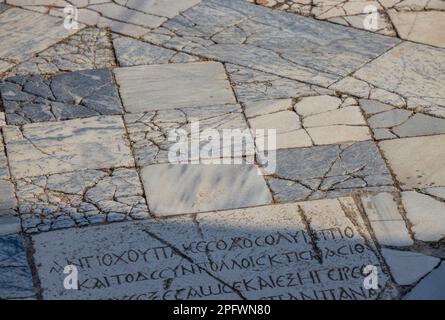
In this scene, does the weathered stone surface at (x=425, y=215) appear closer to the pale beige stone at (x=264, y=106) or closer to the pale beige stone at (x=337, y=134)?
the pale beige stone at (x=337, y=134)

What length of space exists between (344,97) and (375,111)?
0.78 feet

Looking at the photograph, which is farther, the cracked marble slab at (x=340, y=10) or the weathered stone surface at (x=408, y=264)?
the cracked marble slab at (x=340, y=10)

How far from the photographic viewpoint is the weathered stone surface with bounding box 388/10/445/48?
6.32 metres

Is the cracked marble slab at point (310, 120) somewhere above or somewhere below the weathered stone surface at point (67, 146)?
above

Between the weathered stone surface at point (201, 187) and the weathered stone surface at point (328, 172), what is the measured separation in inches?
4.6

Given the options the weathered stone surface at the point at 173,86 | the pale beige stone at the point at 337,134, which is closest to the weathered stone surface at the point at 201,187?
the pale beige stone at the point at 337,134

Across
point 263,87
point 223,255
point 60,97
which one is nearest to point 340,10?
point 263,87

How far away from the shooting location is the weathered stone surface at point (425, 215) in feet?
14.8

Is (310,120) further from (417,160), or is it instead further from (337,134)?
(417,160)

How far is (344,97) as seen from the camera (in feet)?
18.5

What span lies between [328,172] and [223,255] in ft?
2.97

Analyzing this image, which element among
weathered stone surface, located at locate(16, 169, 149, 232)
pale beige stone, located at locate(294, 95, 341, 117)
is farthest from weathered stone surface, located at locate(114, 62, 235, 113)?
weathered stone surface, located at locate(16, 169, 149, 232)

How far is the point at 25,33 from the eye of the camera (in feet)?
21.0
